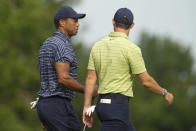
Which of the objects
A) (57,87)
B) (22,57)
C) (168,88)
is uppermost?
(57,87)

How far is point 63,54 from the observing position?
8.07m

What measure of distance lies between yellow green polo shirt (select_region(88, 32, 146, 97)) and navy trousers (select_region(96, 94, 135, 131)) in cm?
8

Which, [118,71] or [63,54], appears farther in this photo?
[63,54]

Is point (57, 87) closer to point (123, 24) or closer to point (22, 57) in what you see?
point (123, 24)

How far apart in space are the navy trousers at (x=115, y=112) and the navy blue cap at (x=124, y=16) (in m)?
0.84

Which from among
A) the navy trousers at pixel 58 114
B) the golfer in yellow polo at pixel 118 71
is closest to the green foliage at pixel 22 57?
the navy trousers at pixel 58 114

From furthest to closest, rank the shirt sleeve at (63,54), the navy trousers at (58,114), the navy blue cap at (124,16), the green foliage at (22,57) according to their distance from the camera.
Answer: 1. the green foliage at (22,57)
2. the navy trousers at (58,114)
3. the shirt sleeve at (63,54)
4. the navy blue cap at (124,16)

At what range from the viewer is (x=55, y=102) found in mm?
8148

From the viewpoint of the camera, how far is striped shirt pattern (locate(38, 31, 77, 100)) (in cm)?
811

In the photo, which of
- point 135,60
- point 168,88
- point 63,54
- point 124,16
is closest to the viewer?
point 135,60

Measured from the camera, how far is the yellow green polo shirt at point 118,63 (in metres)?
7.68

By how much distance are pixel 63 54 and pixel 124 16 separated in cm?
86

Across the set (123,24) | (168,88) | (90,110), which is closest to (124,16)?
(123,24)

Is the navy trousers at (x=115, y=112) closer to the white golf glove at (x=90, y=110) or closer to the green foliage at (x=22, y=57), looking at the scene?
the white golf glove at (x=90, y=110)
